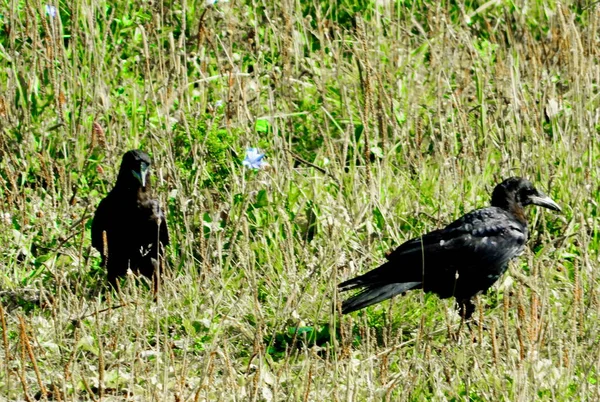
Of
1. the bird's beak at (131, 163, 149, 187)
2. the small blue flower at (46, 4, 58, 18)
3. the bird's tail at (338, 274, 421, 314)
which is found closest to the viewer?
the bird's tail at (338, 274, 421, 314)

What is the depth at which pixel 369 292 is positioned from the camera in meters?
5.12

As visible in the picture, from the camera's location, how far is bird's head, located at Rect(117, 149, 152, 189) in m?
5.73

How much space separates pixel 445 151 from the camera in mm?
6344

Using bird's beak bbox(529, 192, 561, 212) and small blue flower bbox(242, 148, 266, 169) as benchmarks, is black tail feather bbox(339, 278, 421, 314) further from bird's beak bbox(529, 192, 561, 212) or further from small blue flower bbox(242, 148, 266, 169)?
bird's beak bbox(529, 192, 561, 212)

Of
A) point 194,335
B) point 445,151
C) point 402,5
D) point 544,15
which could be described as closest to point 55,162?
point 194,335

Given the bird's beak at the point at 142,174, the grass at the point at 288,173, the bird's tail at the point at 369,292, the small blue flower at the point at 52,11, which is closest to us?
the grass at the point at 288,173

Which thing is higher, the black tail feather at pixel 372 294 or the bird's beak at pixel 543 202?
the bird's beak at pixel 543 202

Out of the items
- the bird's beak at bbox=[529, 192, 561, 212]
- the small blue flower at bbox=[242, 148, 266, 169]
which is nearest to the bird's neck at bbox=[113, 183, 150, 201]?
the small blue flower at bbox=[242, 148, 266, 169]

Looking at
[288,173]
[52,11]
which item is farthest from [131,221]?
[52,11]

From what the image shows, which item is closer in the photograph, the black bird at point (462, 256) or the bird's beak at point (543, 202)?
the black bird at point (462, 256)

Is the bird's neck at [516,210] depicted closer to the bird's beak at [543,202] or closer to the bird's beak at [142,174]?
the bird's beak at [543,202]

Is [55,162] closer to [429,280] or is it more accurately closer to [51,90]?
[51,90]

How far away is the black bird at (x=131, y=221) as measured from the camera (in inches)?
226

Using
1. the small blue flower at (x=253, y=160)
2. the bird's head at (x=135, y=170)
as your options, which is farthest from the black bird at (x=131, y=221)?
the small blue flower at (x=253, y=160)
